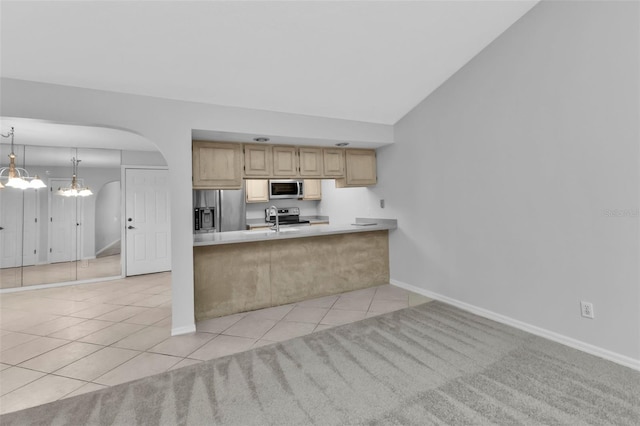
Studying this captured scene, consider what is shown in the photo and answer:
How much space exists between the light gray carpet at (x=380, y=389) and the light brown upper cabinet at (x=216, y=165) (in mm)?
1892

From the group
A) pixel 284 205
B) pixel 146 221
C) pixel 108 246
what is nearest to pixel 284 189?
pixel 284 205

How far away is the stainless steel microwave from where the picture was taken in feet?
18.7

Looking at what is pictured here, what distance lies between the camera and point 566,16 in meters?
2.37

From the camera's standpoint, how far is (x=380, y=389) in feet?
6.27

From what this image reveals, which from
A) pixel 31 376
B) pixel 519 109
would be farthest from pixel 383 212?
pixel 31 376

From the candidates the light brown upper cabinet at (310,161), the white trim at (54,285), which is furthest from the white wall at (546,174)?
the white trim at (54,285)

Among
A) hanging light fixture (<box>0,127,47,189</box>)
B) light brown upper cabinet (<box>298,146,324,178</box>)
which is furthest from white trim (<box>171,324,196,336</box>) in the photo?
hanging light fixture (<box>0,127,47,189</box>)

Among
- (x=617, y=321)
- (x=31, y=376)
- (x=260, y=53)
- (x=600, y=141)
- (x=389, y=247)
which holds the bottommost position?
(x=31, y=376)

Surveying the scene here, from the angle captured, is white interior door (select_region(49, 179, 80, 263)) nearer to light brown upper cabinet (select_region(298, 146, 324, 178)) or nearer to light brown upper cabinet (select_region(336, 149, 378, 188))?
light brown upper cabinet (select_region(298, 146, 324, 178))

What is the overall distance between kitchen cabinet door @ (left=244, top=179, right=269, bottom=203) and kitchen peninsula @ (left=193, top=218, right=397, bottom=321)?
184cm

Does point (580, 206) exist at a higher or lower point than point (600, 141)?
lower

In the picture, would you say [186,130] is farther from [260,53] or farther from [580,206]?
[580,206]

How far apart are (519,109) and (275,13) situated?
94.0 inches

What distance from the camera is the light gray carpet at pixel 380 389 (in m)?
1.67
